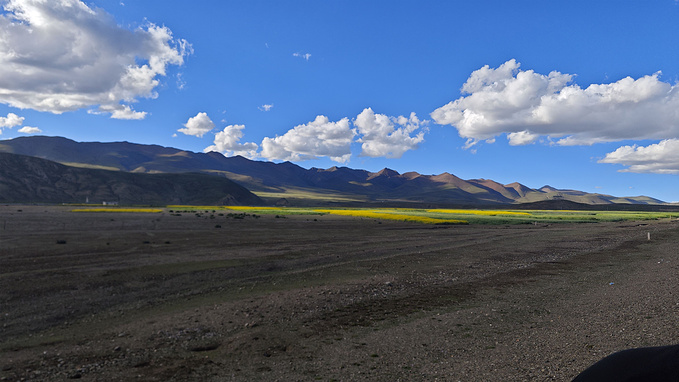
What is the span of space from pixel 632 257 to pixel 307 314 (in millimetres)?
22500

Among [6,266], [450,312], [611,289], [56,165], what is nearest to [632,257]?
[611,289]

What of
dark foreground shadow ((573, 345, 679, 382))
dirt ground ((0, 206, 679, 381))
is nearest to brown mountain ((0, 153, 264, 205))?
dirt ground ((0, 206, 679, 381))

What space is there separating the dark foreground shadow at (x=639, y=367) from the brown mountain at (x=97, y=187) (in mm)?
156226

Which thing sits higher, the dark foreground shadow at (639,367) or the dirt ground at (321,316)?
the dark foreground shadow at (639,367)

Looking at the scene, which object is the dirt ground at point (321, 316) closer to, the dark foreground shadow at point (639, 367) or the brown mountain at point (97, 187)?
the dark foreground shadow at point (639, 367)

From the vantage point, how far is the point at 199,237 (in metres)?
33.1

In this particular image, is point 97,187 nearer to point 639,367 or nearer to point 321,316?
point 321,316

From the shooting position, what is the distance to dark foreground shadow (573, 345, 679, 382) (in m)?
2.95

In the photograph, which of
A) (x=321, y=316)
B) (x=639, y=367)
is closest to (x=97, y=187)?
(x=321, y=316)

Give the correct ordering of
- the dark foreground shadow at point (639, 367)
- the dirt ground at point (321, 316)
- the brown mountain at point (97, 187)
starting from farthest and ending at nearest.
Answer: the brown mountain at point (97, 187) → the dirt ground at point (321, 316) → the dark foreground shadow at point (639, 367)

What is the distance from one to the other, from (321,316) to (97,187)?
170 m

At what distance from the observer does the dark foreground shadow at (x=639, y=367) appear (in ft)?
9.68

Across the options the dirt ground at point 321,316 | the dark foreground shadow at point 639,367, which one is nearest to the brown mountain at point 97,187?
the dirt ground at point 321,316

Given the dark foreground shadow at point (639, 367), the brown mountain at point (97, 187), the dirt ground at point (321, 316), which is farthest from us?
the brown mountain at point (97, 187)
